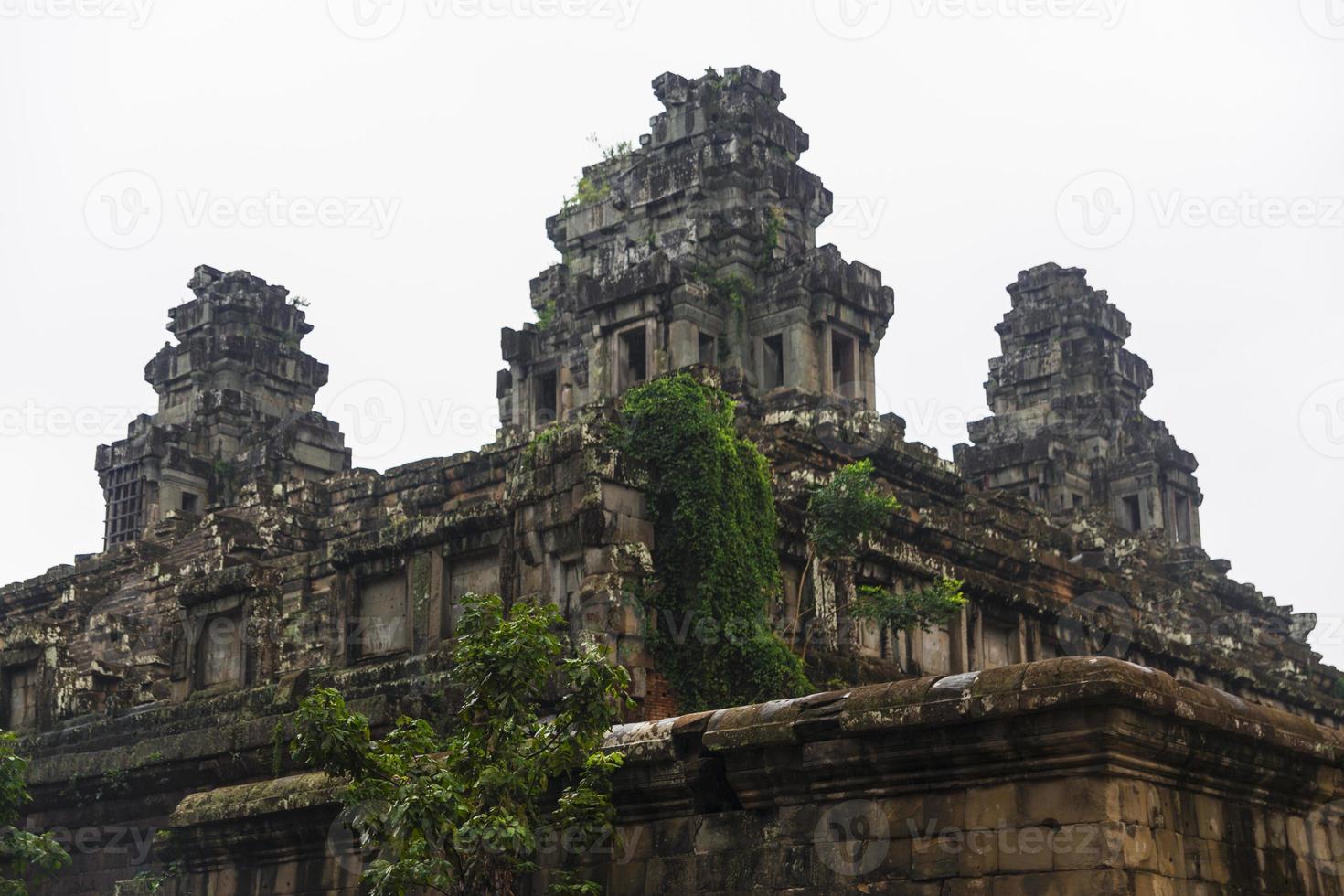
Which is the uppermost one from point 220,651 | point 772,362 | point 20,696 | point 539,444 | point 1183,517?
point 772,362

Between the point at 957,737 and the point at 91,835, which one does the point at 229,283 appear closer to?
the point at 91,835

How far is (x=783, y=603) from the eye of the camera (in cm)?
2717

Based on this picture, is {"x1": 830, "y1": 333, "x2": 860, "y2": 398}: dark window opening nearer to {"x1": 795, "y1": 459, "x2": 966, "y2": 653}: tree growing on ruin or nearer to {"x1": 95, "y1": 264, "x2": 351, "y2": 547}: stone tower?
{"x1": 795, "y1": 459, "x2": 966, "y2": 653}: tree growing on ruin

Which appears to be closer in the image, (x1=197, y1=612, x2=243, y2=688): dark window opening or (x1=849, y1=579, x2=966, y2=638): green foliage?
(x1=849, y1=579, x2=966, y2=638): green foliage

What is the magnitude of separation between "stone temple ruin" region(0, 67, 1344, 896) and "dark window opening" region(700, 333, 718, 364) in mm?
106

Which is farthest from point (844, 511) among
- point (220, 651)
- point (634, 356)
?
point (634, 356)

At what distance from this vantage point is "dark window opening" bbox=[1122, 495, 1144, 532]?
5272 centimetres

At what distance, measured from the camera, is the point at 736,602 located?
25000 mm

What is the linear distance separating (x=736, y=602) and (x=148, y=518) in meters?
31.3

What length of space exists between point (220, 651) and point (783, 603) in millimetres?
8784

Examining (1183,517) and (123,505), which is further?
(123,505)

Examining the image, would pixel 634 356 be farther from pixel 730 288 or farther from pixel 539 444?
pixel 539 444

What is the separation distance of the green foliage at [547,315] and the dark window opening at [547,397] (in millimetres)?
1512

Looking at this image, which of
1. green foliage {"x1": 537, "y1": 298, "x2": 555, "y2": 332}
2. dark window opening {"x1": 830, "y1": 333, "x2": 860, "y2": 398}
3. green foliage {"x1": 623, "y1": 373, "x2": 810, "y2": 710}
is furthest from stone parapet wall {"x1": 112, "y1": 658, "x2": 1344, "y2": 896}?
green foliage {"x1": 537, "y1": 298, "x2": 555, "y2": 332}
